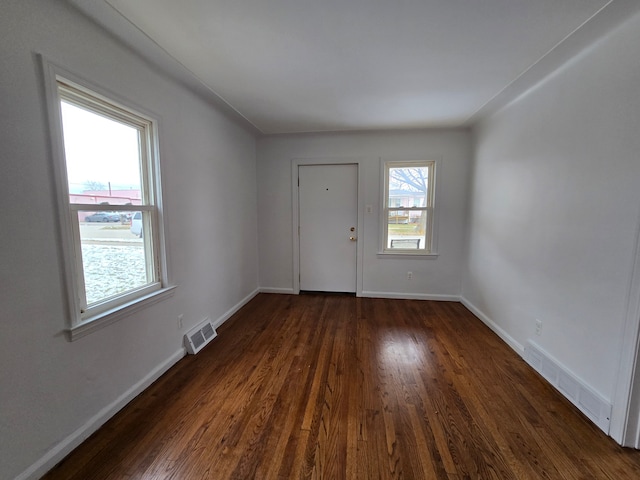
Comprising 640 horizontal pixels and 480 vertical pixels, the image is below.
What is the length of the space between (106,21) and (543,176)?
3.22m

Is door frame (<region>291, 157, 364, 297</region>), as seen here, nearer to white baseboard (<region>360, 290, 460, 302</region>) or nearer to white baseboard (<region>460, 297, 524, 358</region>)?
white baseboard (<region>360, 290, 460, 302</region>)

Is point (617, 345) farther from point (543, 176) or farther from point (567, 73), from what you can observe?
point (567, 73)

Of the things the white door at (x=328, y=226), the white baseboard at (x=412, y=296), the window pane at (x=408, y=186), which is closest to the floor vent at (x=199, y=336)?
the white door at (x=328, y=226)

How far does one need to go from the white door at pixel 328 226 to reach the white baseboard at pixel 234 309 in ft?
2.50

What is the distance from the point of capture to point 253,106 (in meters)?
2.66

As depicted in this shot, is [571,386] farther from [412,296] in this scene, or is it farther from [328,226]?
[328,226]

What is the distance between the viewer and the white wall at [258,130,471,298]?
11.1ft

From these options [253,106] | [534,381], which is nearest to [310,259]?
[253,106]

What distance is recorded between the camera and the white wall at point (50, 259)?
1.10 m

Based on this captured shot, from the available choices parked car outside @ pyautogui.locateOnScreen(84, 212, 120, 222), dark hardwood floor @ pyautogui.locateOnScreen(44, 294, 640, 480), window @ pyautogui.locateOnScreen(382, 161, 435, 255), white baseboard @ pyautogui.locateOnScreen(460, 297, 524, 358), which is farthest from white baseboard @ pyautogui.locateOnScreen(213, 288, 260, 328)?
white baseboard @ pyautogui.locateOnScreen(460, 297, 524, 358)

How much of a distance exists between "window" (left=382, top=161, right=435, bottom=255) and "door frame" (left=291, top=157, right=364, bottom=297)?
13.6 inches

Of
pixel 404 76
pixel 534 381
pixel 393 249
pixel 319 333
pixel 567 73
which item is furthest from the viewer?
pixel 393 249

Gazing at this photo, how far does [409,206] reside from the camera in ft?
11.8

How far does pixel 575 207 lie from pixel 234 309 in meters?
3.41
